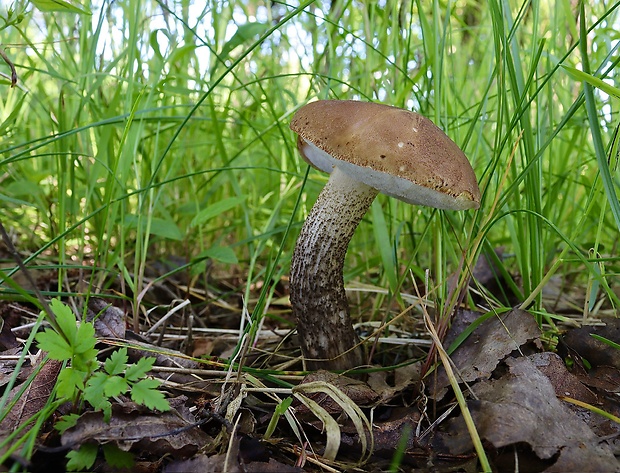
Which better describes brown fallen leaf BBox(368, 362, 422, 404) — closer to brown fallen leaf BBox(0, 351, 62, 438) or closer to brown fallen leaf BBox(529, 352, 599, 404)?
brown fallen leaf BBox(529, 352, 599, 404)

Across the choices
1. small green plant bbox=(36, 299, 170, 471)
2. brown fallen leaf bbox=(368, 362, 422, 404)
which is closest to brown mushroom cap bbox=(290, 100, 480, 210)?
brown fallen leaf bbox=(368, 362, 422, 404)

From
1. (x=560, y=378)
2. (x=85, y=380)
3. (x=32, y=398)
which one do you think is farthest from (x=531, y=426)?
(x=32, y=398)

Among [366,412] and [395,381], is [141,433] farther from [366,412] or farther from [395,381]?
[395,381]

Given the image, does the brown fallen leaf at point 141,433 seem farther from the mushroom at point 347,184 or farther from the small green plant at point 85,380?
the mushroom at point 347,184

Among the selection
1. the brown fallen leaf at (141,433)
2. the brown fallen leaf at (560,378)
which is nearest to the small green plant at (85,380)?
the brown fallen leaf at (141,433)

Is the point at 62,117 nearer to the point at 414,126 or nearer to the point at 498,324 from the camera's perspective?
the point at 414,126

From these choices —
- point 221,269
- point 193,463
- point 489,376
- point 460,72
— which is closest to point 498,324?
point 489,376
